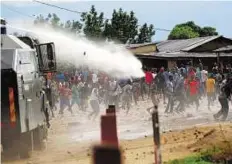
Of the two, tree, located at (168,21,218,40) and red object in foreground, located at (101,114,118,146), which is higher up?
tree, located at (168,21,218,40)

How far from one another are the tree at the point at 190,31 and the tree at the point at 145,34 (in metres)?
3.90

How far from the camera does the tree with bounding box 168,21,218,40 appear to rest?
57.0 meters

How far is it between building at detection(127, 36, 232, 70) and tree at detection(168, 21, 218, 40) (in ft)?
56.6

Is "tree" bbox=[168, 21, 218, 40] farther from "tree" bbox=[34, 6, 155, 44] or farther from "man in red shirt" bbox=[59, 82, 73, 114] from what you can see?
"man in red shirt" bbox=[59, 82, 73, 114]

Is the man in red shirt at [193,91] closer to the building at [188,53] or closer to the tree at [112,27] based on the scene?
the building at [188,53]

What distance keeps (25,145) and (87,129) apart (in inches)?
240

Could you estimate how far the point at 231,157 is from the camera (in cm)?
831

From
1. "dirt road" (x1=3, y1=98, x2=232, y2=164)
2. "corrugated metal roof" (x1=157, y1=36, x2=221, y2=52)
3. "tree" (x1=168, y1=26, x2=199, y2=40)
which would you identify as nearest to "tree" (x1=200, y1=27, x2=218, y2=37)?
"tree" (x1=168, y1=26, x2=199, y2=40)

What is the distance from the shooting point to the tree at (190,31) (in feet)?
187

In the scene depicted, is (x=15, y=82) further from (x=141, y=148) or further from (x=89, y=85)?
(x=89, y=85)

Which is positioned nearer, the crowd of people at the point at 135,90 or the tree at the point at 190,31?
the crowd of people at the point at 135,90

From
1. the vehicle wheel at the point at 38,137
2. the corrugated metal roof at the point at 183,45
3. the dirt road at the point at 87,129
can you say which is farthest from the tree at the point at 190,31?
the vehicle wheel at the point at 38,137

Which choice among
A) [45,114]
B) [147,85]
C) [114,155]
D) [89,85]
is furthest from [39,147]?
[147,85]

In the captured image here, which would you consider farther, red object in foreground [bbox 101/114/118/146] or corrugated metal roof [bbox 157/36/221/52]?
corrugated metal roof [bbox 157/36/221/52]
